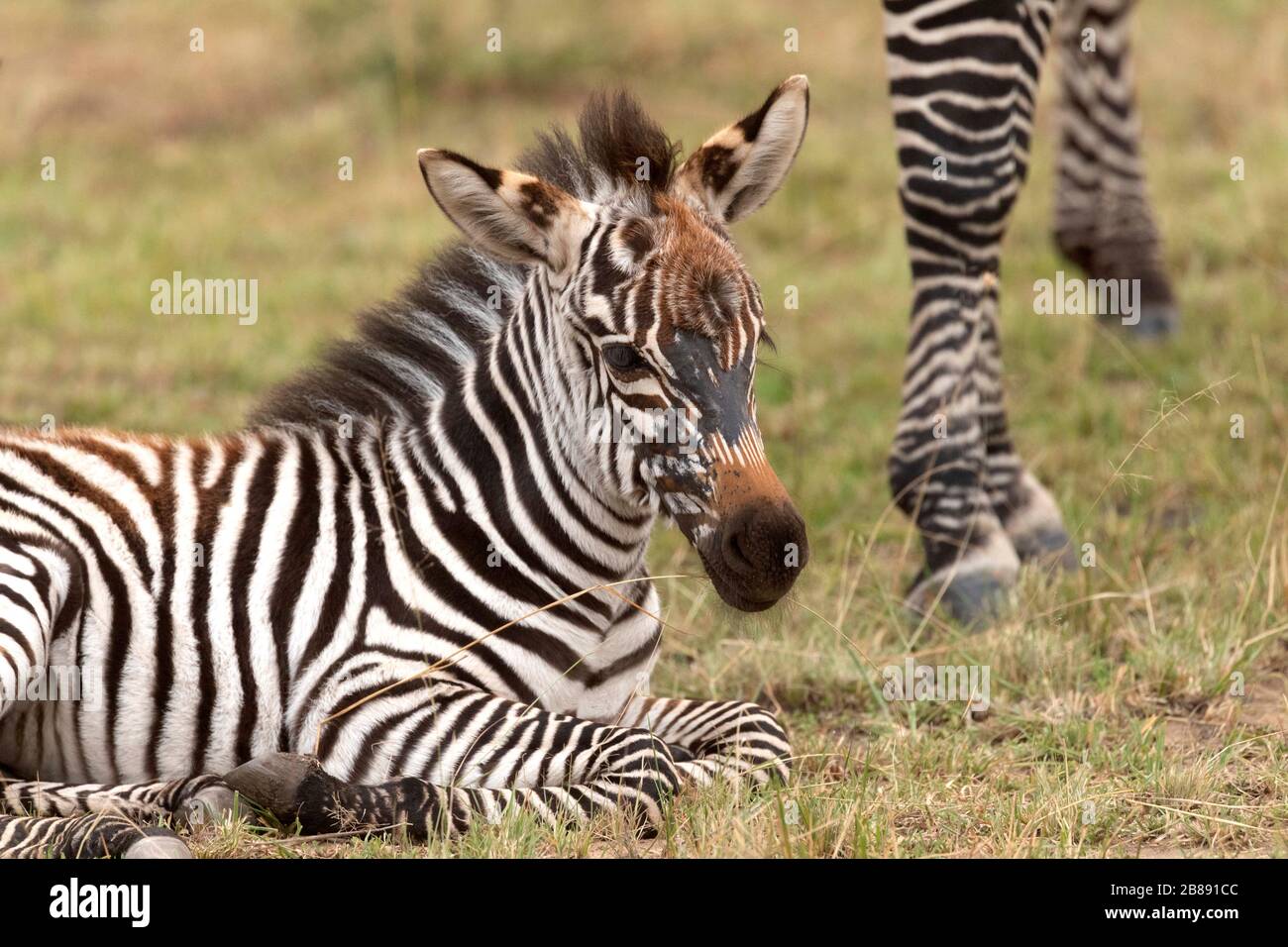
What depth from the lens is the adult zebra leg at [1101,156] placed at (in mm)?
10367

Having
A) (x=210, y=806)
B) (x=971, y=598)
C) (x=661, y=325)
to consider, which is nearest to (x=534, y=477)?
(x=661, y=325)

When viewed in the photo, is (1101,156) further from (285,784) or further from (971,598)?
(285,784)

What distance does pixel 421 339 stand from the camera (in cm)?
558

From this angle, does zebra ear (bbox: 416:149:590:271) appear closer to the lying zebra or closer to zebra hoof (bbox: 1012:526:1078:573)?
the lying zebra

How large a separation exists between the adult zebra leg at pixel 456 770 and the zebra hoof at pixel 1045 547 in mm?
2826

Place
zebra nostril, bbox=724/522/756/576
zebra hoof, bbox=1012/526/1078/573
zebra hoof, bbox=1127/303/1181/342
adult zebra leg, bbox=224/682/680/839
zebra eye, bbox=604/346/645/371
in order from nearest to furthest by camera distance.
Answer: zebra nostril, bbox=724/522/756/576, adult zebra leg, bbox=224/682/680/839, zebra eye, bbox=604/346/645/371, zebra hoof, bbox=1012/526/1078/573, zebra hoof, bbox=1127/303/1181/342

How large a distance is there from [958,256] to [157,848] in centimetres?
430

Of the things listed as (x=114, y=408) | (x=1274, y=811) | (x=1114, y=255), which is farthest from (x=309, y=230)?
(x=1274, y=811)

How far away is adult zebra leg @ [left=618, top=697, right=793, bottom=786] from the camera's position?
5129 mm

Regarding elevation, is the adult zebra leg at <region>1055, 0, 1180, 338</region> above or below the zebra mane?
above

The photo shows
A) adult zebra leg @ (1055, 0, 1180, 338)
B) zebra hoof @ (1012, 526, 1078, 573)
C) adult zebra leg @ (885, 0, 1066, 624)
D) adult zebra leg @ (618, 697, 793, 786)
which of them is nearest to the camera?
adult zebra leg @ (618, 697, 793, 786)

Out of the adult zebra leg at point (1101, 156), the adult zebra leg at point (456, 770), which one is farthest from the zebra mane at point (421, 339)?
the adult zebra leg at point (1101, 156)

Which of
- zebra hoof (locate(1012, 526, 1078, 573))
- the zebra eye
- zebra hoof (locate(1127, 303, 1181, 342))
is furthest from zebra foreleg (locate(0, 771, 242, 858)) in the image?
zebra hoof (locate(1127, 303, 1181, 342))

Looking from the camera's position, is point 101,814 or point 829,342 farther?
point 829,342
